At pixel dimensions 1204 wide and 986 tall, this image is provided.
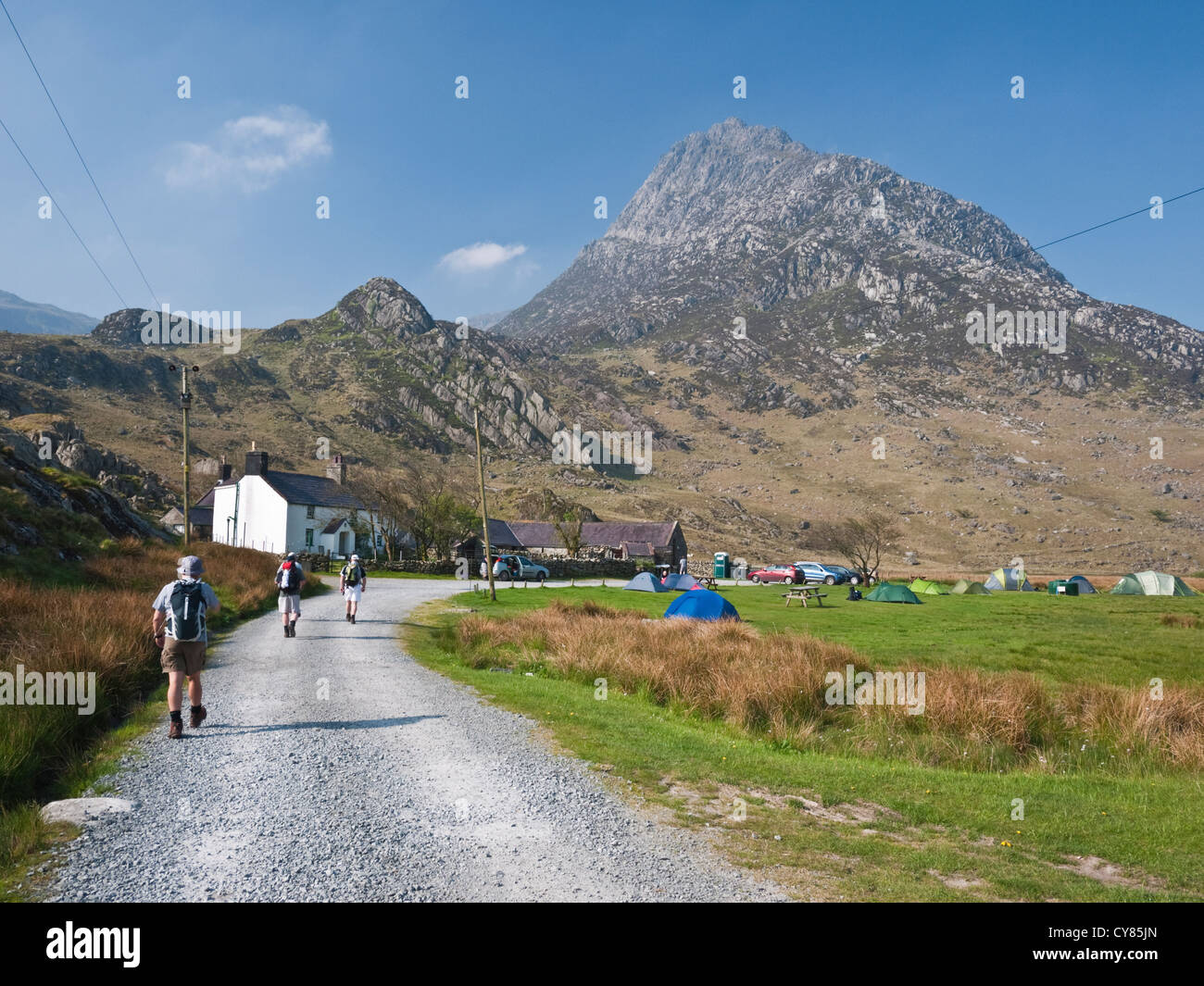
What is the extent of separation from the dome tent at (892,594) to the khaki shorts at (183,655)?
41.1 m

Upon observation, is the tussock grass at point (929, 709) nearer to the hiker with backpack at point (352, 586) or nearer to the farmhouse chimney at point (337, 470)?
the hiker with backpack at point (352, 586)

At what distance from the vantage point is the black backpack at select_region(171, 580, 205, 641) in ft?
30.0

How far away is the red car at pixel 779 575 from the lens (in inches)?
2322

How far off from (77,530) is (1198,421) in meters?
246

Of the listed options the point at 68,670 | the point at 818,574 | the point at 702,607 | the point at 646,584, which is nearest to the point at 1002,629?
the point at 702,607

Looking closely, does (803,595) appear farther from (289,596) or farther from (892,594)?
(289,596)

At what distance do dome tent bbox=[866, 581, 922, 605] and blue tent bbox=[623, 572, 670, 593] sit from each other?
13487 millimetres

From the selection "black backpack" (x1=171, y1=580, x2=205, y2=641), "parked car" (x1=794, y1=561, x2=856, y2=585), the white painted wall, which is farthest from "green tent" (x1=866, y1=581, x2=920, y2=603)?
the white painted wall

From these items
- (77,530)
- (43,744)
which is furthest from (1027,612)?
(77,530)

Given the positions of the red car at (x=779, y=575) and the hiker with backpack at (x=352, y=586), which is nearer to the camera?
the hiker with backpack at (x=352, y=586)

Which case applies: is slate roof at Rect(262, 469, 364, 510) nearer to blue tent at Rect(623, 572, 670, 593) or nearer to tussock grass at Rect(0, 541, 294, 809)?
blue tent at Rect(623, 572, 670, 593)

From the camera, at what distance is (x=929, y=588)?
165 feet

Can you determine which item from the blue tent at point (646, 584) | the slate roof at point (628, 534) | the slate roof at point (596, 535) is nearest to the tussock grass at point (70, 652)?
the blue tent at point (646, 584)
